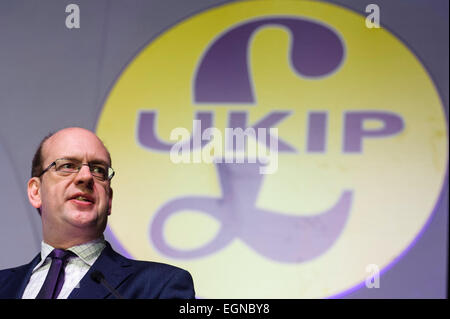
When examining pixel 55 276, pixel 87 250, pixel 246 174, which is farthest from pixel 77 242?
pixel 246 174

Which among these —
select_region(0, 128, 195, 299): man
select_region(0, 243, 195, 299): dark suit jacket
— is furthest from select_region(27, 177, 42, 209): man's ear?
select_region(0, 243, 195, 299): dark suit jacket

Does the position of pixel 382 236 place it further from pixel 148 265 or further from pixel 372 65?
pixel 148 265

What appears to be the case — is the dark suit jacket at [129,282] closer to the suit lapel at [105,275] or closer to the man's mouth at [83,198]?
the suit lapel at [105,275]

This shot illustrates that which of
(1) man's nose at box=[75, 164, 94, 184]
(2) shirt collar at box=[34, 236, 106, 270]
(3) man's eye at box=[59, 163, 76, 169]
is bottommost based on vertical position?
(2) shirt collar at box=[34, 236, 106, 270]

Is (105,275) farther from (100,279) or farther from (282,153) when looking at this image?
(282,153)

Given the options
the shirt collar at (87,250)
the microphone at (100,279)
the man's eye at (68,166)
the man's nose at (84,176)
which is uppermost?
the man's eye at (68,166)

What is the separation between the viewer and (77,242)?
1.99 meters

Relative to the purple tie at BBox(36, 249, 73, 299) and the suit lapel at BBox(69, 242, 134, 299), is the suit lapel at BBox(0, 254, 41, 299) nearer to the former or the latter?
the purple tie at BBox(36, 249, 73, 299)

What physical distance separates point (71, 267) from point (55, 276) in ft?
0.23

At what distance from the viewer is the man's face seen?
1946 mm

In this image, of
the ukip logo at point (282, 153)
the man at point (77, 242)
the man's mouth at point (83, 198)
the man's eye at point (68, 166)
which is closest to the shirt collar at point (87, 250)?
the man at point (77, 242)

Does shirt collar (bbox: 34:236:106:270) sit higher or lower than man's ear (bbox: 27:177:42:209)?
lower

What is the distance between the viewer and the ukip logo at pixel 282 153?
2738 millimetres
